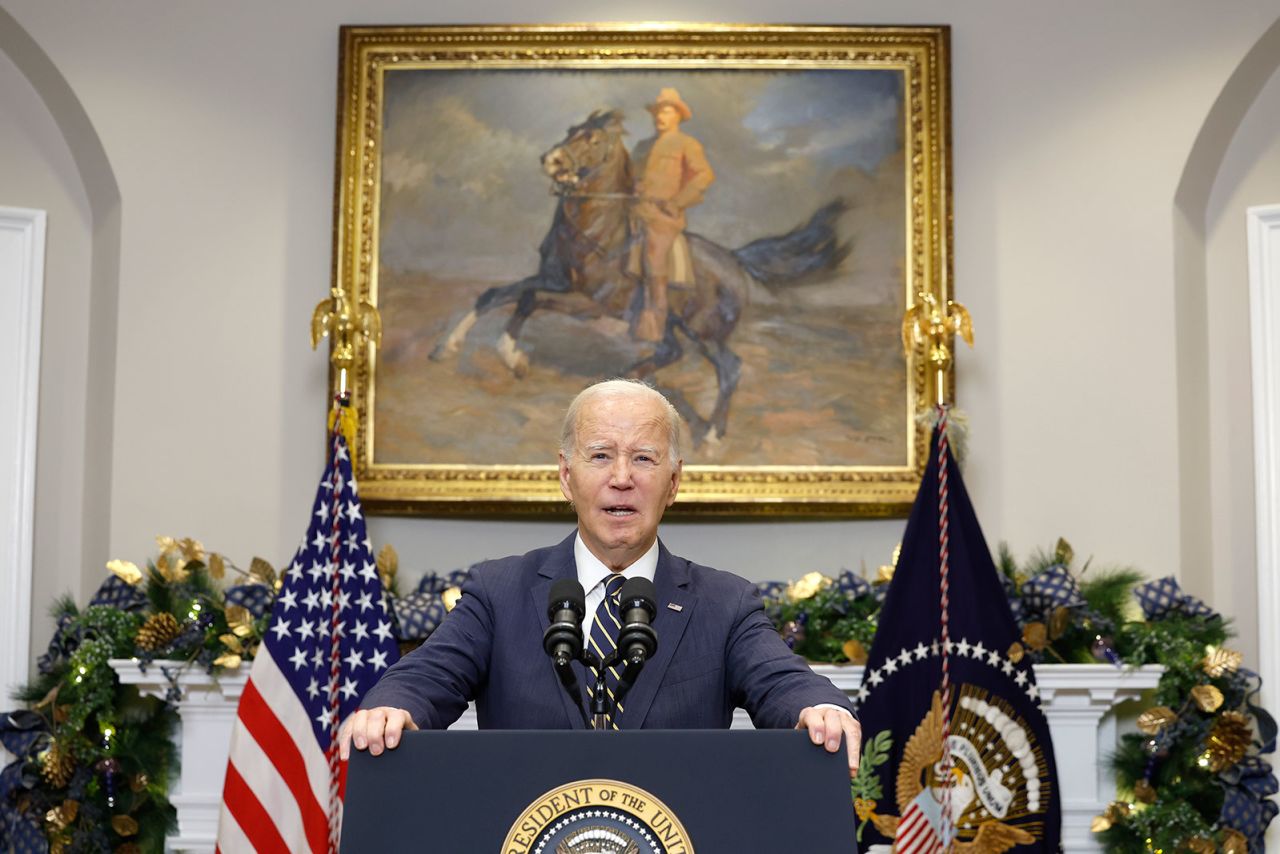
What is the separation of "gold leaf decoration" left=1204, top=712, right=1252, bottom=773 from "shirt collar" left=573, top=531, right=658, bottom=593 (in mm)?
2797

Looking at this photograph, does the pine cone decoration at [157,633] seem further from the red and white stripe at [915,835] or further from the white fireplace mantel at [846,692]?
the red and white stripe at [915,835]

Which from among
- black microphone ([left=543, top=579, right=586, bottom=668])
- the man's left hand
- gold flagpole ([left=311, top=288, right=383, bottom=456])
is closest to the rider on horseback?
gold flagpole ([left=311, top=288, right=383, bottom=456])

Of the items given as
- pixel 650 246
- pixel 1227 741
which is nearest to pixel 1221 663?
pixel 1227 741

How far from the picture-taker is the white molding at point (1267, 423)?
5.52m

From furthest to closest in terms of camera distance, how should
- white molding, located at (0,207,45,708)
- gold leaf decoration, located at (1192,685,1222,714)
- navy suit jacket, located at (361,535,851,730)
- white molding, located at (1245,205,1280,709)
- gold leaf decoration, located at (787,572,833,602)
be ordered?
white molding, located at (0,207,45,708)
white molding, located at (1245,205,1280,709)
gold leaf decoration, located at (787,572,833,602)
gold leaf decoration, located at (1192,685,1222,714)
navy suit jacket, located at (361,535,851,730)

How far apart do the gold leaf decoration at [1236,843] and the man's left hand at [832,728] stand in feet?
9.90

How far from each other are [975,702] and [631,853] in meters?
3.07

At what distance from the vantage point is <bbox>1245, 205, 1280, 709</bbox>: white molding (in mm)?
5523

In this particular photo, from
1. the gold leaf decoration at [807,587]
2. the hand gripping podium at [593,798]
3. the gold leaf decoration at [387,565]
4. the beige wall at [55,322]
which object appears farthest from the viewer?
the beige wall at [55,322]

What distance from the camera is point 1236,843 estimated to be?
4805mm

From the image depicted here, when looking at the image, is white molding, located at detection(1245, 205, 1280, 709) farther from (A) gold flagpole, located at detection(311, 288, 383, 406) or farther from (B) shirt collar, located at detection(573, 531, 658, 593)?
(B) shirt collar, located at detection(573, 531, 658, 593)

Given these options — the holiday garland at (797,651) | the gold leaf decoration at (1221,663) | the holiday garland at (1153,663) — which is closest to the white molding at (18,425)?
the holiday garland at (797,651)

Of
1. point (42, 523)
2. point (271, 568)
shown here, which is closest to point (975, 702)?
point (271, 568)

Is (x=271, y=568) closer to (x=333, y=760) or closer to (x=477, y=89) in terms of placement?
(x=333, y=760)
